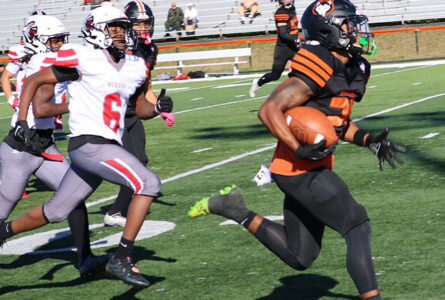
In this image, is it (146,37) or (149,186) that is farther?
(146,37)

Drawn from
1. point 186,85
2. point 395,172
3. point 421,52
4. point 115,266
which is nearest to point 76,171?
point 115,266

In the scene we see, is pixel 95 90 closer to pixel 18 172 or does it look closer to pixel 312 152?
pixel 18 172

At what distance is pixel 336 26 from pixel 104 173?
1700 mm

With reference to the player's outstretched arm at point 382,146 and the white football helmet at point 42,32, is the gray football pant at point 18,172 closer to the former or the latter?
the white football helmet at point 42,32

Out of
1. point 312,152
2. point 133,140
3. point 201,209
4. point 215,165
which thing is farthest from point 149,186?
point 215,165

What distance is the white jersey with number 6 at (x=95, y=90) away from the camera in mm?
5219

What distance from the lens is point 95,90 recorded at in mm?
5238

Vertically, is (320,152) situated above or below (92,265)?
above

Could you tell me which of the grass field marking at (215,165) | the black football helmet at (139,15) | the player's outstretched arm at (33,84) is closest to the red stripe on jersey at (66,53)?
the player's outstretched arm at (33,84)

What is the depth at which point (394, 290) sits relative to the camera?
4.90 m

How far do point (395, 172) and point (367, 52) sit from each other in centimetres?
428

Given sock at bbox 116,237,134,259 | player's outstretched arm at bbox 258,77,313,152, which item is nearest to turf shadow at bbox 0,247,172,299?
sock at bbox 116,237,134,259

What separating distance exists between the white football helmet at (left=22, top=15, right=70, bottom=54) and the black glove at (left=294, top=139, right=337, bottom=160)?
2.86 meters

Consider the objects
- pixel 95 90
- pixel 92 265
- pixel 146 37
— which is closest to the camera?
pixel 95 90
